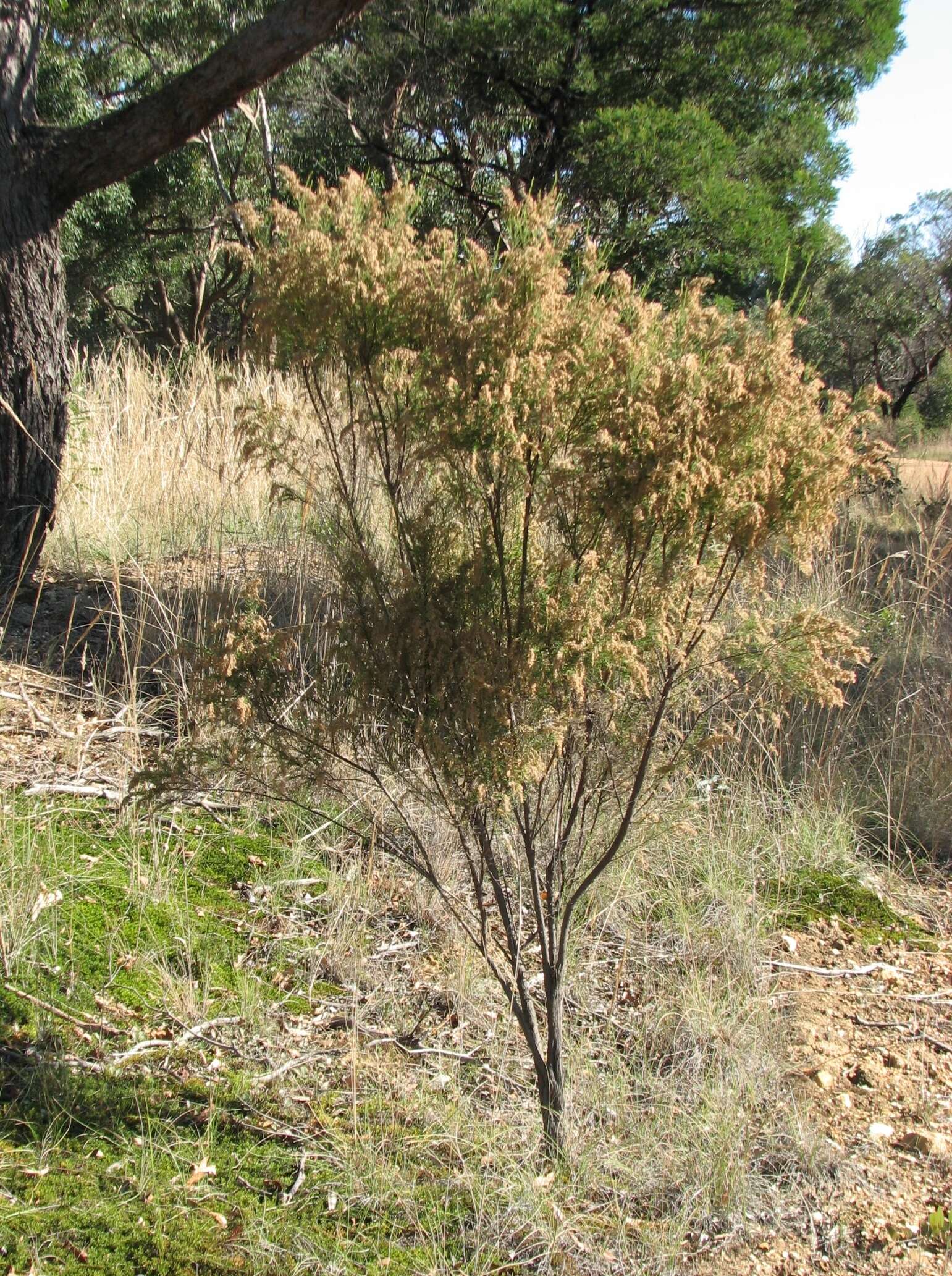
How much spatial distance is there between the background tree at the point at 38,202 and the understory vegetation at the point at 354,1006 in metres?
0.54

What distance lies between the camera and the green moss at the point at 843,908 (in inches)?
165

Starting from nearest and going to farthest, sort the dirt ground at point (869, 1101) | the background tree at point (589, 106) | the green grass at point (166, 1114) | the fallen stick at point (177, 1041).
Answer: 1. the green grass at point (166, 1114)
2. the dirt ground at point (869, 1101)
3. the fallen stick at point (177, 1041)
4. the background tree at point (589, 106)

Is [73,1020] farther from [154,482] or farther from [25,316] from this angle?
[154,482]

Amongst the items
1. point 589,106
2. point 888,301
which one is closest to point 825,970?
point 589,106

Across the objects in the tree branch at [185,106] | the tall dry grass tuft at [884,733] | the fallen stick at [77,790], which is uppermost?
the tree branch at [185,106]

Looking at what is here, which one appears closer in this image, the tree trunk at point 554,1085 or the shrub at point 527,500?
the shrub at point 527,500

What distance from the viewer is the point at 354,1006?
3168 millimetres

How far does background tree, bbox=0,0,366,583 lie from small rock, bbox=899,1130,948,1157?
4.17 m

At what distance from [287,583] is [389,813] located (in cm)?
177

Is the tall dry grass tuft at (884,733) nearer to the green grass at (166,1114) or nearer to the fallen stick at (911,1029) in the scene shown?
the fallen stick at (911,1029)

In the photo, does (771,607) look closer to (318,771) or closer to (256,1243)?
(318,771)

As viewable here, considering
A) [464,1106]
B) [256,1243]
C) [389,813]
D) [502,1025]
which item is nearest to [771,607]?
[389,813]

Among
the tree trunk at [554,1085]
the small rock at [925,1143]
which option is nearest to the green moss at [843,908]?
the small rock at [925,1143]

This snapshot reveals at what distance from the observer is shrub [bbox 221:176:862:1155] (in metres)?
2.04
